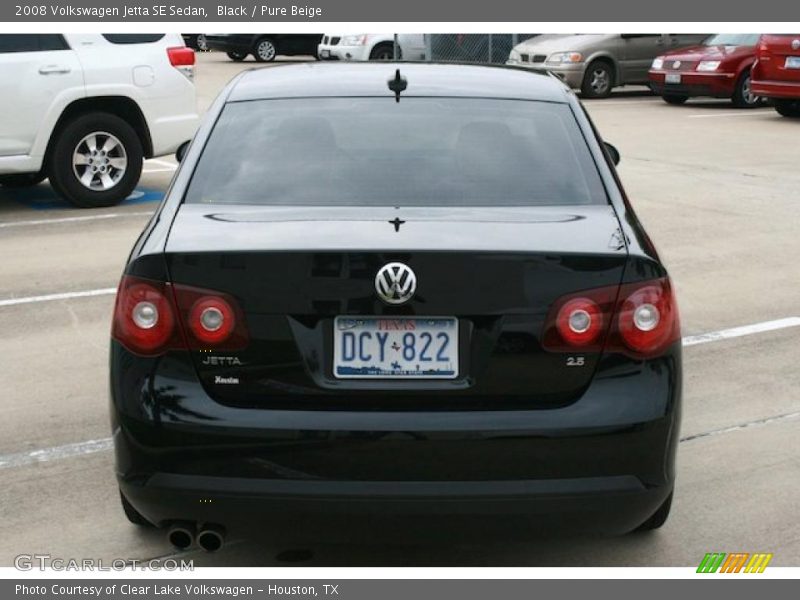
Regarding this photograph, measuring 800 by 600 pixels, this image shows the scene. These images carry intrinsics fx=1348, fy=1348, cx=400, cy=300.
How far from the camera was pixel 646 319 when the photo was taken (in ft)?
12.7

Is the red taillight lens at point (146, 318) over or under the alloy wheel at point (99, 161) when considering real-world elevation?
over

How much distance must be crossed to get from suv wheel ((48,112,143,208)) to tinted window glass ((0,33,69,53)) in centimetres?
64

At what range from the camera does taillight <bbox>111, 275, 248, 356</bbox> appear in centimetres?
376

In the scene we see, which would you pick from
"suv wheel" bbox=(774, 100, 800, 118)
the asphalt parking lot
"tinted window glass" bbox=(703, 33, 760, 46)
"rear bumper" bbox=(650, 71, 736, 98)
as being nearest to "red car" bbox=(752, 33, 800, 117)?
"suv wheel" bbox=(774, 100, 800, 118)

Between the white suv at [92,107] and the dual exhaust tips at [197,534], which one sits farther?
the white suv at [92,107]

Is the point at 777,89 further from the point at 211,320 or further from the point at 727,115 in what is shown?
the point at 211,320

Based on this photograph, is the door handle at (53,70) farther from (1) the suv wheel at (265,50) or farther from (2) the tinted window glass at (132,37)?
(1) the suv wheel at (265,50)

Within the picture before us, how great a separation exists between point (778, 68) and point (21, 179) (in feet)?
36.8

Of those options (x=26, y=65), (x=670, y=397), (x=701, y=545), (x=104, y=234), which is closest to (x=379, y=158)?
(x=670, y=397)

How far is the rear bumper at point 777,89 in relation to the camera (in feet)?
62.1

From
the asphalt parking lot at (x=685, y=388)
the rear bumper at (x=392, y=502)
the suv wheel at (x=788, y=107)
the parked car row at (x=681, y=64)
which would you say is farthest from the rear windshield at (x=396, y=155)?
the suv wheel at (x=788, y=107)

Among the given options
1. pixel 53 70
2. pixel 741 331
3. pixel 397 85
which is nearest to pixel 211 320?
pixel 397 85

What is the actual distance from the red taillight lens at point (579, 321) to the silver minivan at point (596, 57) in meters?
20.0

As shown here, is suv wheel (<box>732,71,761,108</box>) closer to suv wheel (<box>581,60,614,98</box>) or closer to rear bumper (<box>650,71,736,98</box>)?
rear bumper (<box>650,71,736,98</box>)
